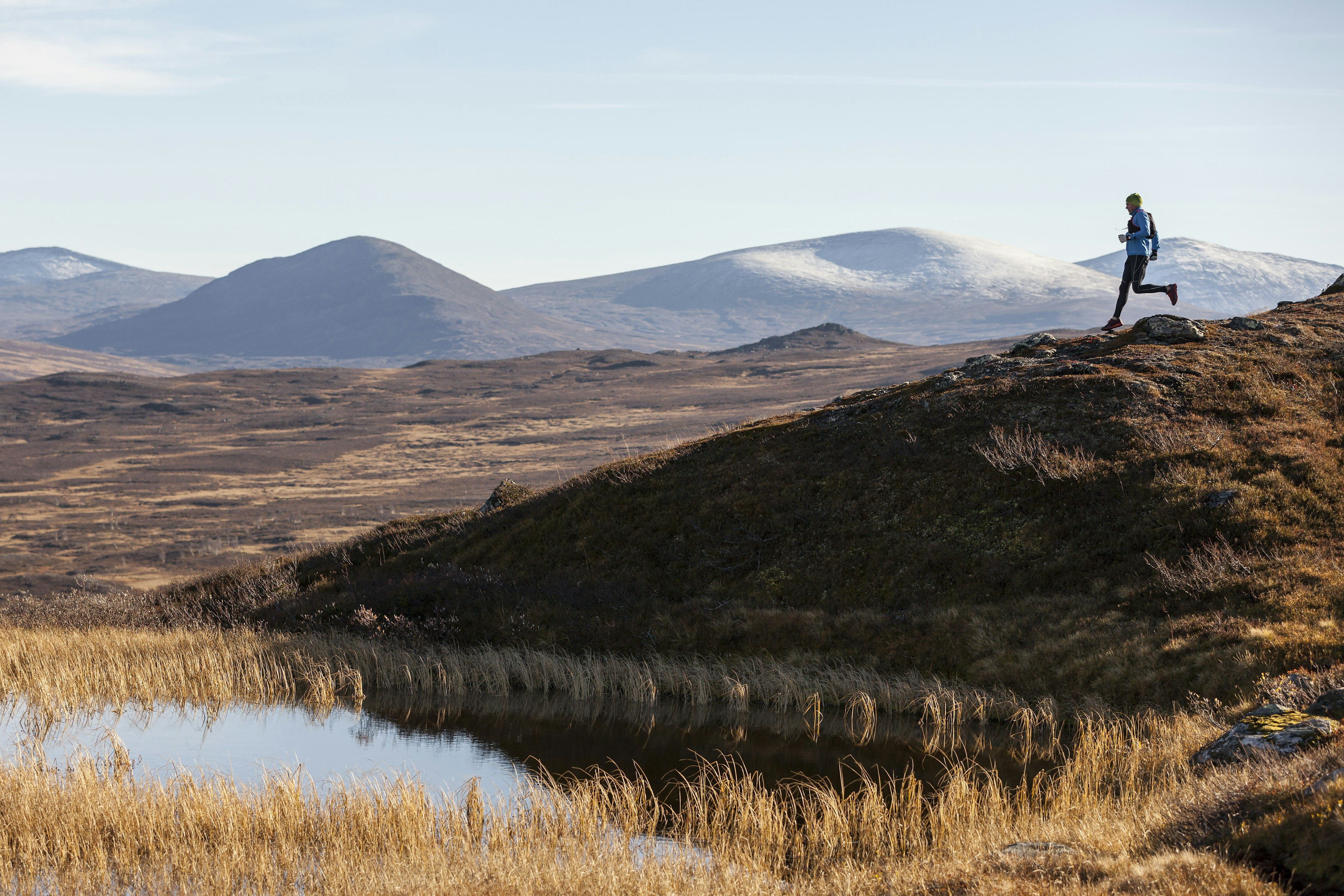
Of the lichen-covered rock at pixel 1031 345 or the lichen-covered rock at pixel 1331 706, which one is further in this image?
the lichen-covered rock at pixel 1031 345

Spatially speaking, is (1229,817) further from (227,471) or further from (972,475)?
(227,471)

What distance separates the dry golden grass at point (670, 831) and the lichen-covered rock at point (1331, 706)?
1.62 metres

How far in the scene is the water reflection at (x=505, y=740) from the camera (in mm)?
16500

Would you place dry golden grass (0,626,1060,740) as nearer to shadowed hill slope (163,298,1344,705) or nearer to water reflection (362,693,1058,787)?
water reflection (362,693,1058,787)

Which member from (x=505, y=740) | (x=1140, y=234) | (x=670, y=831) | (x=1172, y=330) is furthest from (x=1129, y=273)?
(x=670, y=831)

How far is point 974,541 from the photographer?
78.0 ft

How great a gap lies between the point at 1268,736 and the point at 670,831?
7.30 metres

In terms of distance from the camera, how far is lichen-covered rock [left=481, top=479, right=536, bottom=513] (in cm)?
3425

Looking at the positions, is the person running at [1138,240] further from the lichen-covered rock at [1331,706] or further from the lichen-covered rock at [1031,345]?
the lichen-covered rock at [1331,706]

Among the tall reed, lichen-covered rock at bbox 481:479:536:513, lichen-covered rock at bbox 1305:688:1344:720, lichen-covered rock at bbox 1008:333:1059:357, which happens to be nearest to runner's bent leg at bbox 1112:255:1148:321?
lichen-covered rock at bbox 1008:333:1059:357

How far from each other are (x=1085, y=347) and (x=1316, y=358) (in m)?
6.12

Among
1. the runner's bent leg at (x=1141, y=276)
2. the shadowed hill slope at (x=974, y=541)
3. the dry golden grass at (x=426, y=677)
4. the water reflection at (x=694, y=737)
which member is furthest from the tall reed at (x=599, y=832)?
the runner's bent leg at (x=1141, y=276)

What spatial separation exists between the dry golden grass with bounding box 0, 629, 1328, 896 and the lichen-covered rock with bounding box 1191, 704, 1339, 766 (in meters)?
0.46

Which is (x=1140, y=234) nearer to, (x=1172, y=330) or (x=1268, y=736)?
(x=1172, y=330)
